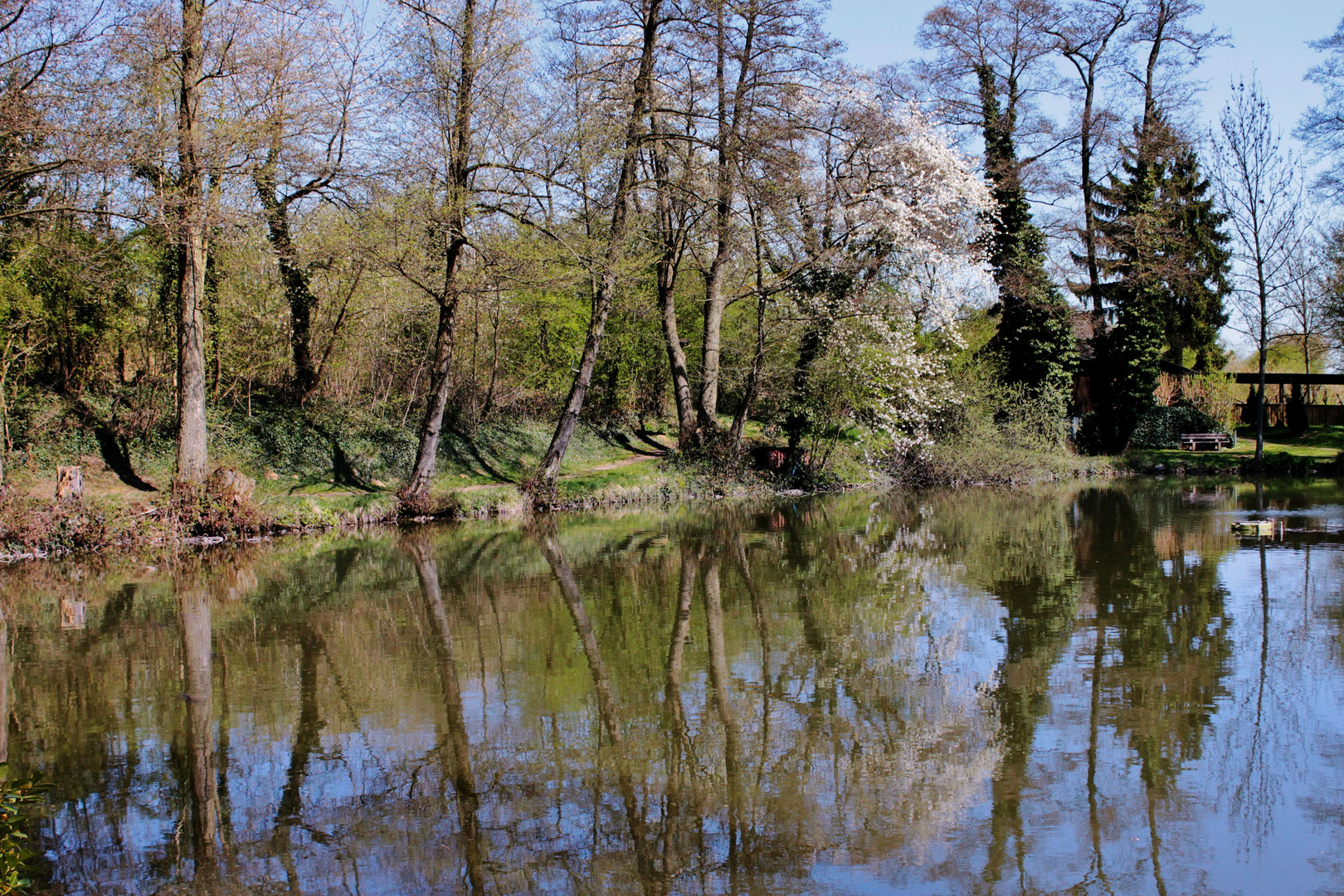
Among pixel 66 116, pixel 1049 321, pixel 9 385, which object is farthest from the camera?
pixel 1049 321

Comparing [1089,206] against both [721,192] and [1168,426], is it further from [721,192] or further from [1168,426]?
[721,192]

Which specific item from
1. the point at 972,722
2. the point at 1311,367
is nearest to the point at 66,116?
the point at 972,722

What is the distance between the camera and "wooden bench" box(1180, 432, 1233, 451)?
1298 inches

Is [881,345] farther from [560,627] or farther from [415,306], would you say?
[560,627]

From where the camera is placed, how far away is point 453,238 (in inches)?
758

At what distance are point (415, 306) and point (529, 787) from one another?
19189mm

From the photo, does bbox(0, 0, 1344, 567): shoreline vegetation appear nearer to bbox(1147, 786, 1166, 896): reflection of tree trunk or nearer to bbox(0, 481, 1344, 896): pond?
bbox(0, 481, 1344, 896): pond

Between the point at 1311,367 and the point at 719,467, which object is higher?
the point at 1311,367

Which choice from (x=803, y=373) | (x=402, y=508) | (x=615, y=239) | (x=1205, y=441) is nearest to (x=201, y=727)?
(x=402, y=508)

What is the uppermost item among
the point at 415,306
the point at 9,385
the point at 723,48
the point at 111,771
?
the point at 723,48

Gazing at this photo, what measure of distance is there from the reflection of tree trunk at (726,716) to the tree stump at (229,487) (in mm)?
9559

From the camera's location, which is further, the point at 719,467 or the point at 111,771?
the point at 719,467

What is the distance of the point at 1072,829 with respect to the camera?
4750mm

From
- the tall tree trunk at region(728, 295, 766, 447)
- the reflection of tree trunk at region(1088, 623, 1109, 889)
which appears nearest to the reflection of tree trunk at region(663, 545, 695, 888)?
the reflection of tree trunk at region(1088, 623, 1109, 889)
